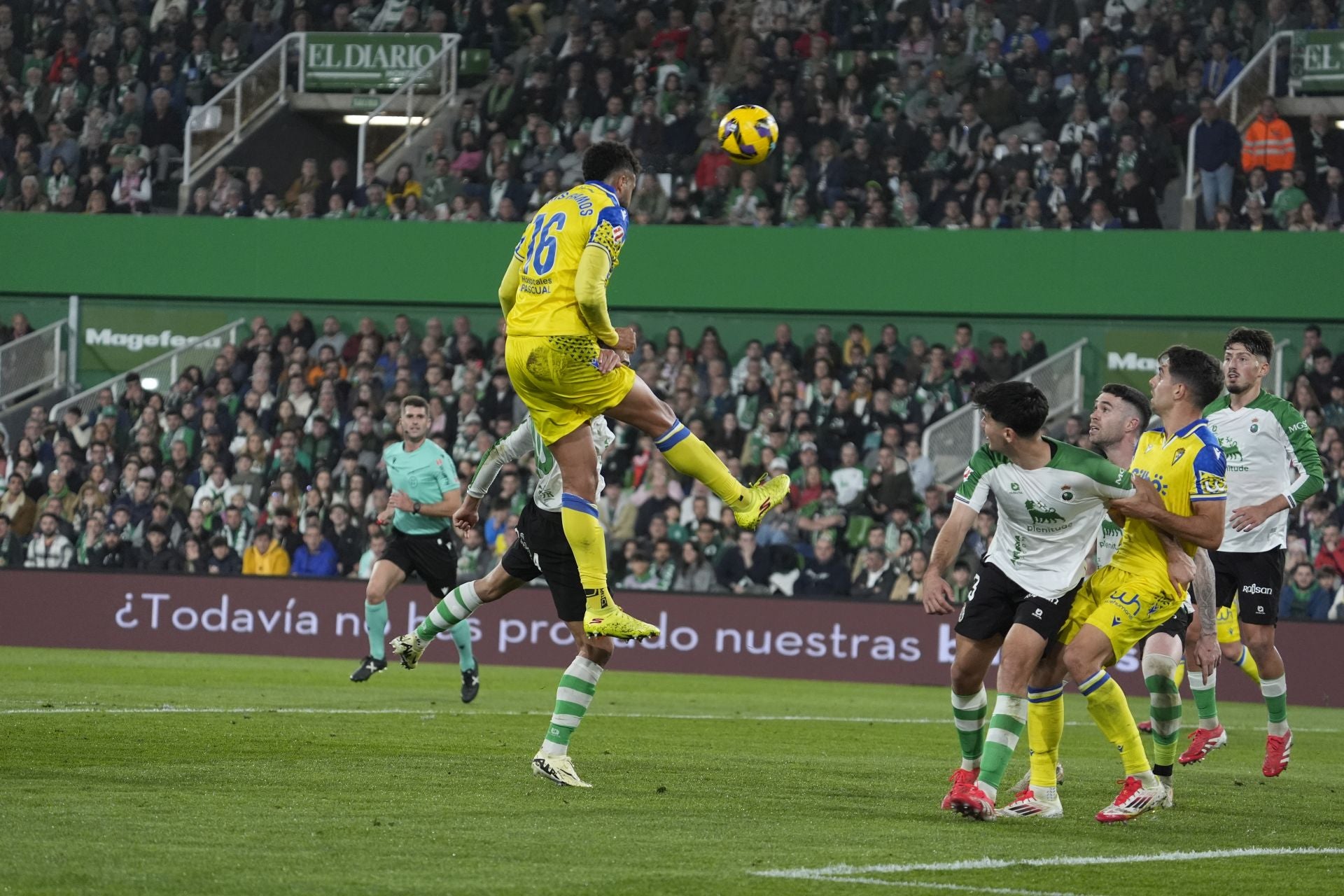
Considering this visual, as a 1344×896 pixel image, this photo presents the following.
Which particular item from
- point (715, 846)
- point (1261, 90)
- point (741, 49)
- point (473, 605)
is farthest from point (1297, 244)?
point (715, 846)

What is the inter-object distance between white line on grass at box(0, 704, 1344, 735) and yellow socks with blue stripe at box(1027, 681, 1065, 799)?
5.52 m

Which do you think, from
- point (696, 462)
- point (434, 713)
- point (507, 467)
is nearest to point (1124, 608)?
point (696, 462)

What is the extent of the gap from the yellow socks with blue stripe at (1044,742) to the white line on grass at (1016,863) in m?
0.89

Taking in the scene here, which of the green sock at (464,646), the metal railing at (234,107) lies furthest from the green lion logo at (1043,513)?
the metal railing at (234,107)

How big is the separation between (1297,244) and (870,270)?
538cm

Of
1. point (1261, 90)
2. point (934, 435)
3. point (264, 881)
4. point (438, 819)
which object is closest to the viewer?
point (264, 881)

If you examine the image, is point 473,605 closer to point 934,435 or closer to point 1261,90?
point 934,435

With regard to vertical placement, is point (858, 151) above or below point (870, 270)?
above

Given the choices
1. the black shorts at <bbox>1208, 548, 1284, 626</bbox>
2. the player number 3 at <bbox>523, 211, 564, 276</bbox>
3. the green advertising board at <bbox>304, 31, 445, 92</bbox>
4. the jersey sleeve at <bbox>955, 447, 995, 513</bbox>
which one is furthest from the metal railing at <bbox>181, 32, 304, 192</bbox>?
the jersey sleeve at <bbox>955, 447, 995, 513</bbox>

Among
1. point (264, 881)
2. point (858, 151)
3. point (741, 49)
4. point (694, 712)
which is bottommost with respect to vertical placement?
point (694, 712)

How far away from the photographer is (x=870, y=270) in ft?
79.2

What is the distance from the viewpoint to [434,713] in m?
12.9

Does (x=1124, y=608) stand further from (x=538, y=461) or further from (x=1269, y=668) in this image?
(x=1269, y=668)

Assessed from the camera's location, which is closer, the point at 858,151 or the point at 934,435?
the point at 934,435
